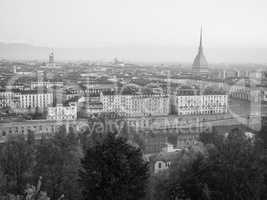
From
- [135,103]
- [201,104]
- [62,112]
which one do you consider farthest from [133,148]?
[201,104]

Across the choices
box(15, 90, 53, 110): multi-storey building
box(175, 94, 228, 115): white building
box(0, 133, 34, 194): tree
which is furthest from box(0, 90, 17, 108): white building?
box(0, 133, 34, 194): tree

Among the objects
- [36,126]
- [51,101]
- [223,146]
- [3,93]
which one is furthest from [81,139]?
[3,93]

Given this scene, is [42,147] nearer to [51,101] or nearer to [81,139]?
[81,139]

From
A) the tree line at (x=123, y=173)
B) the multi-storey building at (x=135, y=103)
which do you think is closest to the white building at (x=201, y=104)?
the multi-storey building at (x=135, y=103)

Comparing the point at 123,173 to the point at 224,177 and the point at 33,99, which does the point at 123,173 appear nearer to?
the point at 224,177

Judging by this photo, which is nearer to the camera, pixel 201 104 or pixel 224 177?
→ pixel 224 177

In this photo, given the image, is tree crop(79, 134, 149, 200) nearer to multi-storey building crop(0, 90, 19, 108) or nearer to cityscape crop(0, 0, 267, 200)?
cityscape crop(0, 0, 267, 200)
